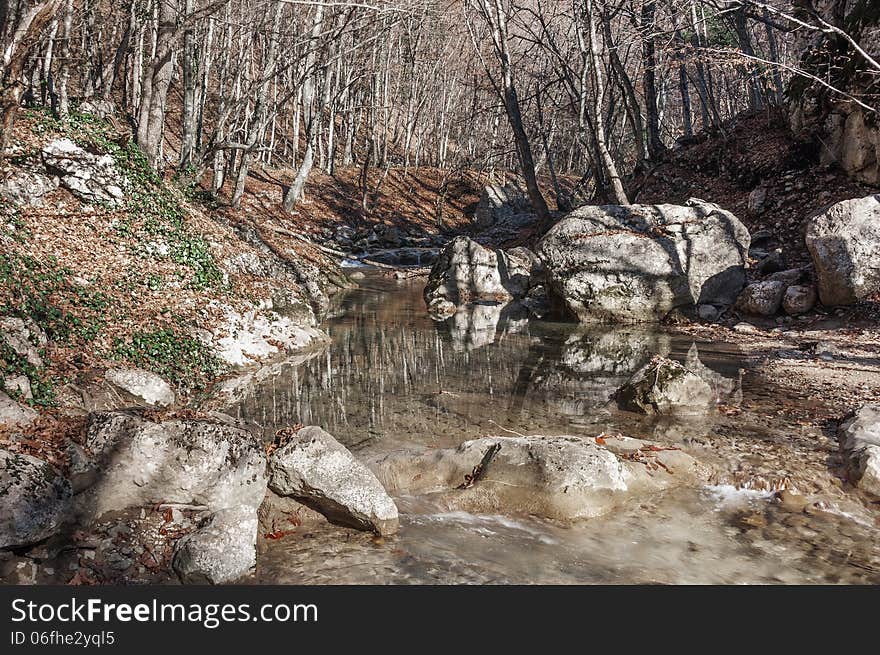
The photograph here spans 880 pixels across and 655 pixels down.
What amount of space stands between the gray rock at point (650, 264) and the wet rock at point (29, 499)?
38.7ft

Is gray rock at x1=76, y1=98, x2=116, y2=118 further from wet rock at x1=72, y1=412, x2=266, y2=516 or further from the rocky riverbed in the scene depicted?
wet rock at x1=72, y1=412, x2=266, y2=516

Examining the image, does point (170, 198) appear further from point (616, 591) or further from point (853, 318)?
point (853, 318)

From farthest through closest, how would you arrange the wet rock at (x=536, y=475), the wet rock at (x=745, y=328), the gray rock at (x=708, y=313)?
the gray rock at (x=708, y=313)
the wet rock at (x=745, y=328)
the wet rock at (x=536, y=475)

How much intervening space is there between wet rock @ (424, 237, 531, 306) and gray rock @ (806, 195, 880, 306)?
26.6 feet

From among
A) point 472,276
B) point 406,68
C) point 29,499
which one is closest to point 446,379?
point 29,499

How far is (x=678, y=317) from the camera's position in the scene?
1378cm

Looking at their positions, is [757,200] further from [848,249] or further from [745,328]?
[745,328]

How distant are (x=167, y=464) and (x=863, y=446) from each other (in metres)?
6.11

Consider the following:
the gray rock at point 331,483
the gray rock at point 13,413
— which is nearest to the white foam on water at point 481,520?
the gray rock at point 331,483

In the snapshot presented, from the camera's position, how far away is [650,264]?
1387 cm

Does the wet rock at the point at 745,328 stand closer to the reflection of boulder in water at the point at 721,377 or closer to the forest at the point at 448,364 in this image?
the forest at the point at 448,364

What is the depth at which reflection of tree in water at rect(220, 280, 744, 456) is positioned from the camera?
729cm

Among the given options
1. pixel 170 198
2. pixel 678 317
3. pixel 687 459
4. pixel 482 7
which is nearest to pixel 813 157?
pixel 678 317

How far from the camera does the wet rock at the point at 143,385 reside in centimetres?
680
